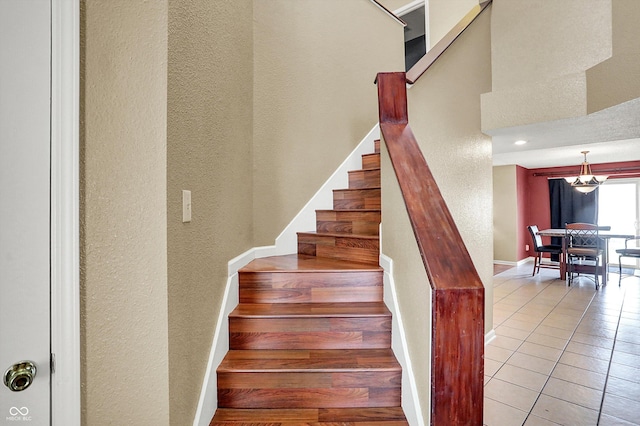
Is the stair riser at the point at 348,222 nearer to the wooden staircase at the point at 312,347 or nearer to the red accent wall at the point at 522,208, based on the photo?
the wooden staircase at the point at 312,347

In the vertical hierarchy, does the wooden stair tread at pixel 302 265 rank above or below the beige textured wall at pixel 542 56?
below

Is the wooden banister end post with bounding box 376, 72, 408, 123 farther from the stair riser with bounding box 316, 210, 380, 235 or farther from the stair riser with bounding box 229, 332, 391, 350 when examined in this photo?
the stair riser with bounding box 229, 332, 391, 350

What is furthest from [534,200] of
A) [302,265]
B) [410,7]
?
[302,265]

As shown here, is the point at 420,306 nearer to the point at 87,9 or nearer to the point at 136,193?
the point at 136,193

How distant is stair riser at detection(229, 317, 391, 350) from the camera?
5.16 feet

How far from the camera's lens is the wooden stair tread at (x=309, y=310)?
160 cm

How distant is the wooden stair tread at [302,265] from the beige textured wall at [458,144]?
0.27 m

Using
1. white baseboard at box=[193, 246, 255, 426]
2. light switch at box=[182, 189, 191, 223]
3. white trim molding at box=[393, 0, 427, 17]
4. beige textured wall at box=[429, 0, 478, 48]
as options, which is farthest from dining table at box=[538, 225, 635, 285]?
light switch at box=[182, 189, 191, 223]

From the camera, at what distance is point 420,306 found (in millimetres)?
1142

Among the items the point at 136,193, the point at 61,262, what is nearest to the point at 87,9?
the point at 136,193

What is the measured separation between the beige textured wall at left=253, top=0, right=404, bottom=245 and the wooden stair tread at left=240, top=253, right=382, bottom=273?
246 millimetres

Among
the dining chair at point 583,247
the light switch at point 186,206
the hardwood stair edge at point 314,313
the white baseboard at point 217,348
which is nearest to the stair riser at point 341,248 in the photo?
the hardwood stair edge at point 314,313

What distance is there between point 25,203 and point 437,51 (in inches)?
97.9

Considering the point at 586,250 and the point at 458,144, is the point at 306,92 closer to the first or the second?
the point at 458,144
